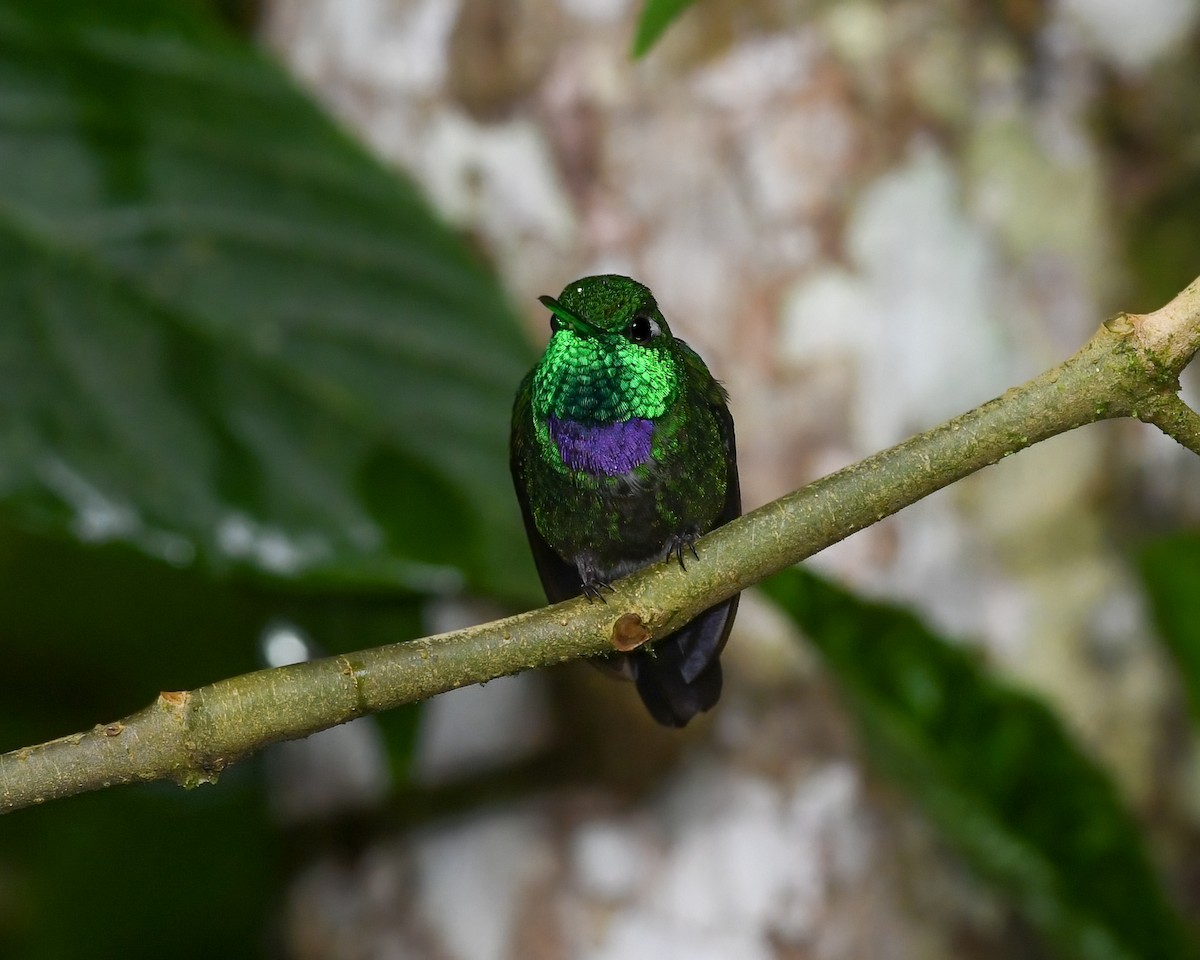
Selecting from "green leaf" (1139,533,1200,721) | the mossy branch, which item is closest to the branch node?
the mossy branch

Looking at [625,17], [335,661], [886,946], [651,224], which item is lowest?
[335,661]

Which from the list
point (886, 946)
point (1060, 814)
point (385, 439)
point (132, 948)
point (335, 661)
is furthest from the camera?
point (132, 948)

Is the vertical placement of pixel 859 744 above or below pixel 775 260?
below

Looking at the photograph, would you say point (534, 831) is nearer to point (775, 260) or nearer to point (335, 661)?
point (775, 260)

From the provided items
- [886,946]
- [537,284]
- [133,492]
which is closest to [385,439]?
[133,492]

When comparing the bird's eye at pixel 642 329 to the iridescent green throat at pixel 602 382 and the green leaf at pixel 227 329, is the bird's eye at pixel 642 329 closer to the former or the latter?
the iridescent green throat at pixel 602 382

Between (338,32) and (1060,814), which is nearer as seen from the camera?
(1060,814)

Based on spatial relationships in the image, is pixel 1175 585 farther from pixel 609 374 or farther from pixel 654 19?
pixel 654 19
